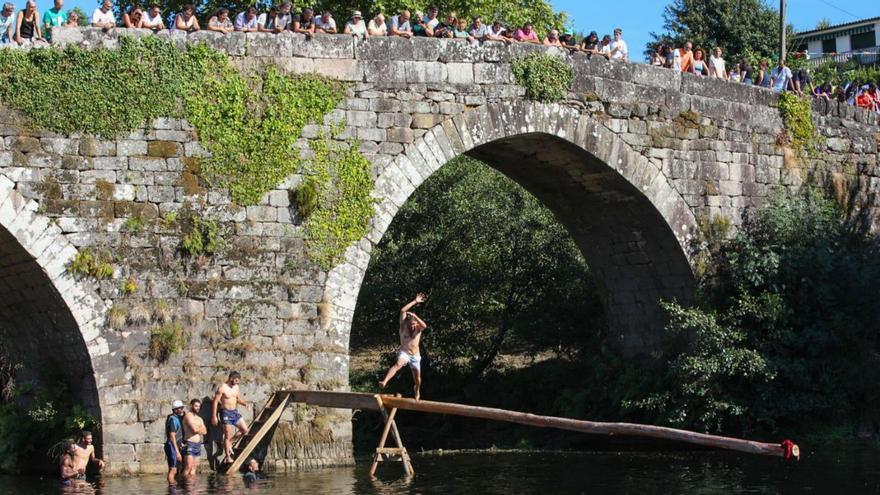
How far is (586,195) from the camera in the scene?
60.8 ft

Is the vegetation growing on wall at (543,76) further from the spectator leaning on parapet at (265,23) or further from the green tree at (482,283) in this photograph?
the green tree at (482,283)

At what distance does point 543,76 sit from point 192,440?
6.44m

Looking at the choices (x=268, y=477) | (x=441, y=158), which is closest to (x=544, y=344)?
(x=441, y=158)

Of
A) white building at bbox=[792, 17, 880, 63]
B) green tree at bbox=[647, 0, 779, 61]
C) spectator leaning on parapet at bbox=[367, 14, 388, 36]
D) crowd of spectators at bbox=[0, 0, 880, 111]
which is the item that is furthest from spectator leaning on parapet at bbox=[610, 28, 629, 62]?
white building at bbox=[792, 17, 880, 63]

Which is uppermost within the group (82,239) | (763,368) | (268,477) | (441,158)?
(441,158)

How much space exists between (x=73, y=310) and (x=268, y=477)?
A: 2769 millimetres

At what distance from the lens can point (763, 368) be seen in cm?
1731

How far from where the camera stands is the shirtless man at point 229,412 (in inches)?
554

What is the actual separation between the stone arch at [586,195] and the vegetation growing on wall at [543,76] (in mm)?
146

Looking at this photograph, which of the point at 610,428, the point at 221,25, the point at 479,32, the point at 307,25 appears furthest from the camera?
the point at 479,32

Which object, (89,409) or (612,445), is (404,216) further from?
(89,409)

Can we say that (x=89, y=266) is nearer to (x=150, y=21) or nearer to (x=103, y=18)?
(x=103, y=18)

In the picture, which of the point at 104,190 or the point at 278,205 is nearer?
the point at 104,190

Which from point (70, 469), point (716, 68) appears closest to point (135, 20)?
point (70, 469)
